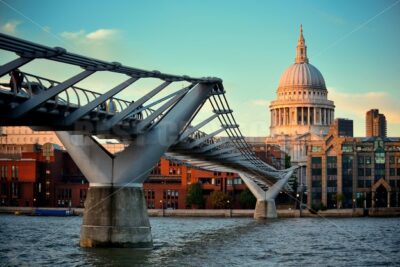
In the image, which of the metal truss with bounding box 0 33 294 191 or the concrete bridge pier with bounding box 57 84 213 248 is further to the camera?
the concrete bridge pier with bounding box 57 84 213 248

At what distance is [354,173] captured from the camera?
14362 centimetres

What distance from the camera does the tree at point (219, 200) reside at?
447ft

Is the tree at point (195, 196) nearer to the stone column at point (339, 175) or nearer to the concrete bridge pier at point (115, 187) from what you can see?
the stone column at point (339, 175)

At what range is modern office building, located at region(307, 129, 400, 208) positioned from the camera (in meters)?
142

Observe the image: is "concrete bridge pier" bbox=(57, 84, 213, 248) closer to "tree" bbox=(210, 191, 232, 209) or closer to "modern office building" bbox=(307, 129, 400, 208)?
"tree" bbox=(210, 191, 232, 209)

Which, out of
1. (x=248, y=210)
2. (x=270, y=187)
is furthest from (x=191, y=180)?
(x=270, y=187)

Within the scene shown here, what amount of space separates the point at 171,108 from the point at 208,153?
21.4m

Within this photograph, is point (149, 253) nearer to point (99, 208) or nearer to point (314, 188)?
point (99, 208)

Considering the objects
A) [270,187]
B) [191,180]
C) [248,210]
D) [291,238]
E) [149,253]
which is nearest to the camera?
[149,253]

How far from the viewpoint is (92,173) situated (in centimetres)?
4950

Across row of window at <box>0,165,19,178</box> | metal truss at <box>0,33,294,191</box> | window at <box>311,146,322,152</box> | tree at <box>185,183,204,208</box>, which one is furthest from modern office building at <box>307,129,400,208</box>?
metal truss at <box>0,33,294,191</box>

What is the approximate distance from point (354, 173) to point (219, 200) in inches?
953

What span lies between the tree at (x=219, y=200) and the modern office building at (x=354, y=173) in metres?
14.3

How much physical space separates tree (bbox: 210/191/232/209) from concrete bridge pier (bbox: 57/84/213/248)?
8581 cm
